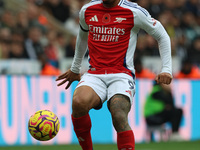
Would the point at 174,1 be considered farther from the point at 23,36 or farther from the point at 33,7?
the point at 23,36

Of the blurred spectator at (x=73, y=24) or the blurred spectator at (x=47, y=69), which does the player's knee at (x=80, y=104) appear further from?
the blurred spectator at (x=73, y=24)

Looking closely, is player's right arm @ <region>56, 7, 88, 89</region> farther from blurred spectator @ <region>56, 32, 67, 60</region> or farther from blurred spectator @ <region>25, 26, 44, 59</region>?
blurred spectator @ <region>56, 32, 67, 60</region>

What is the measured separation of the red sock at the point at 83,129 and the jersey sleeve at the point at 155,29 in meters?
1.05

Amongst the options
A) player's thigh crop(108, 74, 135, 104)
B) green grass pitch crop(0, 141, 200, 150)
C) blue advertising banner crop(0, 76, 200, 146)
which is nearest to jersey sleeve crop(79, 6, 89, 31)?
player's thigh crop(108, 74, 135, 104)

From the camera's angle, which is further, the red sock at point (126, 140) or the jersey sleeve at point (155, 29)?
the jersey sleeve at point (155, 29)

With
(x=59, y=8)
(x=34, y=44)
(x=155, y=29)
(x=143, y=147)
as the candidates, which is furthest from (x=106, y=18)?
(x=59, y=8)

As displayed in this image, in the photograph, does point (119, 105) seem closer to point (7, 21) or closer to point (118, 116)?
point (118, 116)

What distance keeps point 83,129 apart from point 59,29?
902 centimetres

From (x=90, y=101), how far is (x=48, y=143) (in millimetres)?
4631

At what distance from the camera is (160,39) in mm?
5828

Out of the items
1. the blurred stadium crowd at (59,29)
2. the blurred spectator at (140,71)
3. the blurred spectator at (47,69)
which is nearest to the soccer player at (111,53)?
the blurred spectator at (47,69)

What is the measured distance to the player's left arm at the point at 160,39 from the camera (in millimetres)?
5543

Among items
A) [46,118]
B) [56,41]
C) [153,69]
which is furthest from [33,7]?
[46,118]

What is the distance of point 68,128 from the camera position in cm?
1004
